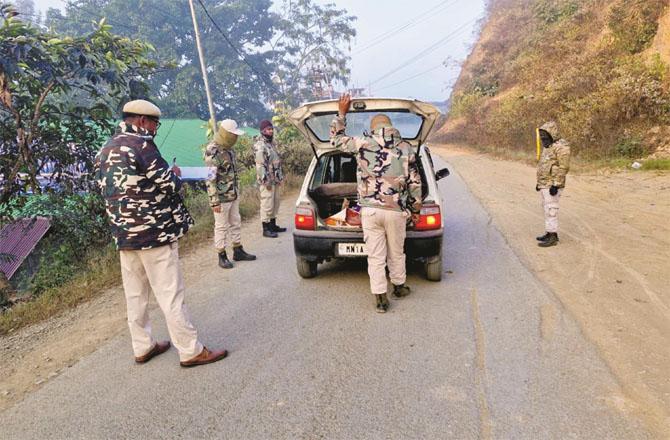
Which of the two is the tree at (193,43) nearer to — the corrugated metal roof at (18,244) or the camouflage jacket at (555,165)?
the corrugated metal roof at (18,244)

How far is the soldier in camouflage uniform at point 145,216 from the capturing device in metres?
2.90

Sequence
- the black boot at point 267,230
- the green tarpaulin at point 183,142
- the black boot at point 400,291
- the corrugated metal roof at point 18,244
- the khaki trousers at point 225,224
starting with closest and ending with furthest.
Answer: the black boot at point 400,291, the khaki trousers at point 225,224, the corrugated metal roof at point 18,244, the black boot at point 267,230, the green tarpaulin at point 183,142

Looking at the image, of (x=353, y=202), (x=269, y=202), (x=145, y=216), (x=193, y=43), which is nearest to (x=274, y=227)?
(x=269, y=202)

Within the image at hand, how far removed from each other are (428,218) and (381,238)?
0.65 metres

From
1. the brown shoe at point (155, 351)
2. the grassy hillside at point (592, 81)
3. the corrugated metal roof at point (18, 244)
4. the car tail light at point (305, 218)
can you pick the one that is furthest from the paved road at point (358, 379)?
the grassy hillside at point (592, 81)

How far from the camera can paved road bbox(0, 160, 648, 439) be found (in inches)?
96.6

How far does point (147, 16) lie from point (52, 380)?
106 ft

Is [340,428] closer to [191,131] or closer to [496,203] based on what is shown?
[496,203]

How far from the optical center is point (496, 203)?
9125 millimetres

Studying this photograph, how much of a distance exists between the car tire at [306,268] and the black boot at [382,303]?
1.09m

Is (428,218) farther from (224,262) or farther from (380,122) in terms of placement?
(224,262)

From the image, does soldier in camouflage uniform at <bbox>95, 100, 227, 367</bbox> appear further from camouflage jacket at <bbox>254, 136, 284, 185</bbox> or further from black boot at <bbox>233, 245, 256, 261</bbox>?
camouflage jacket at <bbox>254, 136, 284, 185</bbox>

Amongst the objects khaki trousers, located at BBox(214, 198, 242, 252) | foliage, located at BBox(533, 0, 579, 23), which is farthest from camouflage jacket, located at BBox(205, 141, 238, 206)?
foliage, located at BBox(533, 0, 579, 23)

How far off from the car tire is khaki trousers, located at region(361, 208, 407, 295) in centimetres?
→ 103
